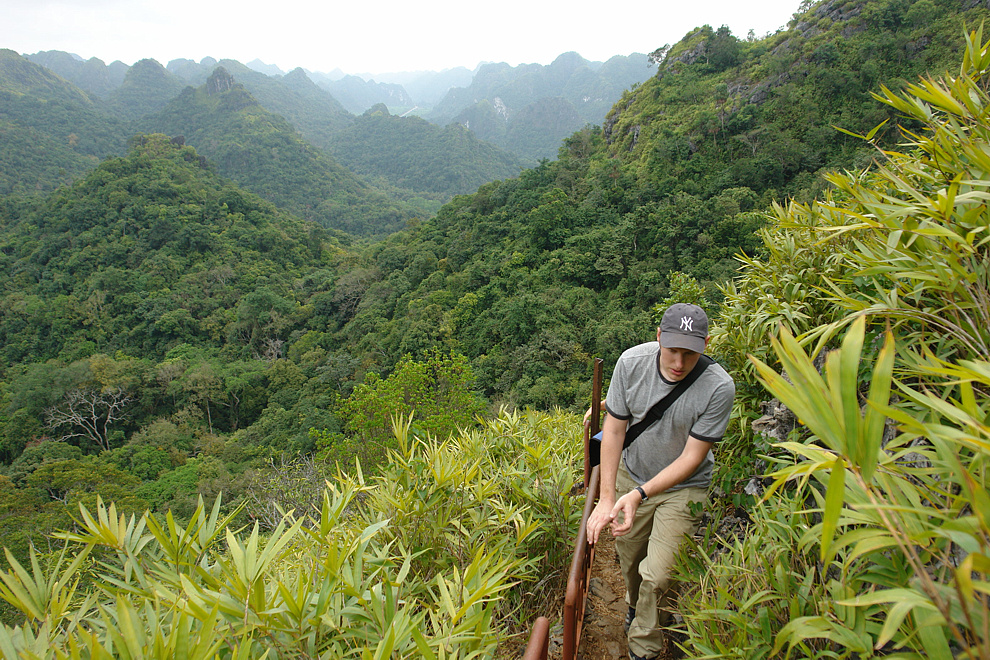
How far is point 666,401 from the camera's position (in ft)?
5.22

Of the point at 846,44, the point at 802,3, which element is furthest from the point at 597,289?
the point at 802,3

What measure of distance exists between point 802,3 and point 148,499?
38212mm

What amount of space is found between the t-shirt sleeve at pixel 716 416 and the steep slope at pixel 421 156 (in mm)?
70457

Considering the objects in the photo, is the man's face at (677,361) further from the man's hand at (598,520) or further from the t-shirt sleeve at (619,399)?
the man's hand at (598,520)

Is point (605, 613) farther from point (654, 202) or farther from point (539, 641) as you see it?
point (654, 202)

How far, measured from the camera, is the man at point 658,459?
1488 mm

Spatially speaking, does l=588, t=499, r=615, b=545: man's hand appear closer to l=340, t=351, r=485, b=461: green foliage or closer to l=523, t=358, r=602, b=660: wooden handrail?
l=523, t=358, r=602, b=660: wooden handrail

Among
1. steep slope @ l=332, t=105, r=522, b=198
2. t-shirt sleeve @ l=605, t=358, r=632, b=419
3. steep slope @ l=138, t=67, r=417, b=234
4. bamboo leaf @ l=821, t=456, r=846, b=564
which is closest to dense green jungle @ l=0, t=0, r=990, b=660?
bamboo leaf @ l=821, t=456, r=846, b=564

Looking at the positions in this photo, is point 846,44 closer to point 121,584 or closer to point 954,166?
point 954,166

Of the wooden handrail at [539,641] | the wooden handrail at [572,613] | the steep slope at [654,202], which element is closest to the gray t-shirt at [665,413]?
the wooden handrail at [572,613]

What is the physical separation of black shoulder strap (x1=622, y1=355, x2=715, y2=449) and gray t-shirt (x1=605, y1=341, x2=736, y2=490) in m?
0.01

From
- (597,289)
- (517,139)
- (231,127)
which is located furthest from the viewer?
(517,139)

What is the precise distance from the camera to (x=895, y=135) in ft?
55.4

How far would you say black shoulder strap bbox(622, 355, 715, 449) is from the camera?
1566 mm
